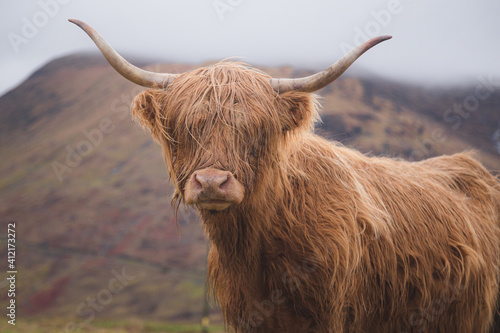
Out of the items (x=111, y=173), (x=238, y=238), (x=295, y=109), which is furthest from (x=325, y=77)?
(x=111, y=173)

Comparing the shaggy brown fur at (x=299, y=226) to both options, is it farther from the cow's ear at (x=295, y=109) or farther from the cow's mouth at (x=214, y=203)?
the cow's mouth at (x=214, y=203)

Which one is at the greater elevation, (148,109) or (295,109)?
(148,109)

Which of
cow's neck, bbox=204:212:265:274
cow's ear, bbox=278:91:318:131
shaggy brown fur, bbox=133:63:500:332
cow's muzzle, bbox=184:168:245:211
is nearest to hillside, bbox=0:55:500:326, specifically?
shaggy brown fur, bbox=133:63:500:332

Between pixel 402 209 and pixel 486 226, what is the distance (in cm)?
130

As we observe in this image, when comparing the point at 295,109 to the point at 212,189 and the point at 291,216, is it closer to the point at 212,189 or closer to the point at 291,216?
the point at 291,216

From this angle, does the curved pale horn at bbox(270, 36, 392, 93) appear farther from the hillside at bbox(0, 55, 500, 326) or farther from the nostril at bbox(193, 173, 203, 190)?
the hillside at bbox(0, 55, 500, 326)

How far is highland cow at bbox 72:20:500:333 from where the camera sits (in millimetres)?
2412

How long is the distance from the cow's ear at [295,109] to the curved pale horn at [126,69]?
800 mm

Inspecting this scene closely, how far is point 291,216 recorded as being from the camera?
271 centimetres

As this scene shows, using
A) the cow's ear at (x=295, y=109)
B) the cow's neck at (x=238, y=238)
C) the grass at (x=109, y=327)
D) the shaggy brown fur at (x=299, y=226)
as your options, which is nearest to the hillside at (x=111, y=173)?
the grass at (x=109, y=327)

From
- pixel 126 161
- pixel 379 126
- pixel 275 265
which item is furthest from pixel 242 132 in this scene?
pixel 126 161

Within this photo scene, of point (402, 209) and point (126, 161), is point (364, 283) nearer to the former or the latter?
point (402, 209)

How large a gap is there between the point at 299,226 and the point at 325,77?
3.33 feet

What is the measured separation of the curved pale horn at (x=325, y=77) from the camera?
237 cm
